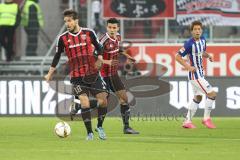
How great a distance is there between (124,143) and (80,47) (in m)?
1.81

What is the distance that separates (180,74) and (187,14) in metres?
1.69

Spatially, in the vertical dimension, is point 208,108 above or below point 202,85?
below

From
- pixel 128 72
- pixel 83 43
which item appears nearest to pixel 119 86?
pixel 83 43

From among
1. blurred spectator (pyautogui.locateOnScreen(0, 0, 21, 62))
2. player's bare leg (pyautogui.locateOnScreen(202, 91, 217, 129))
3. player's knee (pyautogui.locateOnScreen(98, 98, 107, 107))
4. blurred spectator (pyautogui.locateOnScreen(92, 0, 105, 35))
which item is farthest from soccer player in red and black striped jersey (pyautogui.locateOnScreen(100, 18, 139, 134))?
blurred spectator (pyautogui.locateOnScreen(0, 0, 21, 62))

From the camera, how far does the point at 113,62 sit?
53.8 feet

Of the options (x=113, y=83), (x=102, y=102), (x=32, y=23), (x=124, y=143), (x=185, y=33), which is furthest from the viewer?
(x=32, y=23)

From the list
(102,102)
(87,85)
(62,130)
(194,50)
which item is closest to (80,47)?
(87,85)

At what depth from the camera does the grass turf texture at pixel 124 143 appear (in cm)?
1223

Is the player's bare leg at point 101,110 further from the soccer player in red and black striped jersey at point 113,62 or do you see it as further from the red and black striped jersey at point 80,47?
the soccer player in red and black striped jersey at point 113,62

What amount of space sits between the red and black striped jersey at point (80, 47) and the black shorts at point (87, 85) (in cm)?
9

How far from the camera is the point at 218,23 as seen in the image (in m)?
24.4

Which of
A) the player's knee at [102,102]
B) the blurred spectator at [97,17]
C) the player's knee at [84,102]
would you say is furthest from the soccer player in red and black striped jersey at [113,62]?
the blurred spectator at [97,17]

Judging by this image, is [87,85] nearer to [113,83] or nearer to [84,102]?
[84,102]

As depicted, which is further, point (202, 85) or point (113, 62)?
point (202, 85)
